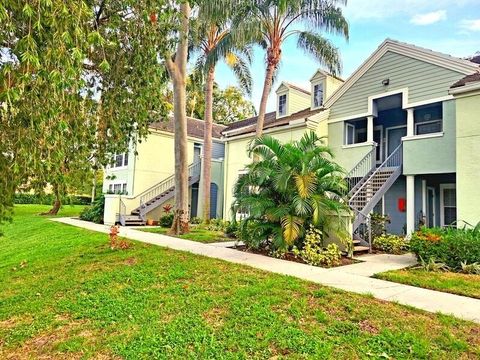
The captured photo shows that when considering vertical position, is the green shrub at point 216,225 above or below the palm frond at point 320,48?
below

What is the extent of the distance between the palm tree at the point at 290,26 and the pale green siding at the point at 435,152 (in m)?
5.14

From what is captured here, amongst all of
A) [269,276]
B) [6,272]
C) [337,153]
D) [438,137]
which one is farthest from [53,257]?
[438,137]

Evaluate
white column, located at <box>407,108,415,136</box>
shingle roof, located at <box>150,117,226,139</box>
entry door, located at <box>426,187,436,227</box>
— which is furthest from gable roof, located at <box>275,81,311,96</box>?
entry door, located at <box>426,187,436,227</box>

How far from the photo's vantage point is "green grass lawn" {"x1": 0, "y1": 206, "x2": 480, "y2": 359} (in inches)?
169

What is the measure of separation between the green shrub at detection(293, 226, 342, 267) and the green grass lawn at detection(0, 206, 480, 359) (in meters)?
1.96

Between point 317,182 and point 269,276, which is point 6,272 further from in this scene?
point 317,182

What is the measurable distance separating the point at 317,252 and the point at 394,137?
31.1ft

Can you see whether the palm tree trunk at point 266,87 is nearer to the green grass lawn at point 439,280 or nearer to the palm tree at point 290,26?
the palm tree at point 290,26

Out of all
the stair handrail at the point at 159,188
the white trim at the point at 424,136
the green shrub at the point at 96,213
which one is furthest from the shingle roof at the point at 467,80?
the green shrub at the point at 96,213

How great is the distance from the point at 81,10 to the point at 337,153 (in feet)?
44.6

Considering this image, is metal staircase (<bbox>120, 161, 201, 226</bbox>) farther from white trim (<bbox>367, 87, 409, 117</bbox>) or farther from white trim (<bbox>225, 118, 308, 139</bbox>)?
white trim (<bbox>367, 87, 409, 117</bbox>)

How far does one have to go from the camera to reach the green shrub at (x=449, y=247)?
8.38 m

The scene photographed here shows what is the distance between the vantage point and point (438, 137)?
1259 centimetres

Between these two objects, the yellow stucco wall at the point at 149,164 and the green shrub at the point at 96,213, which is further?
the yellow stucco wall at the point at 149,164
